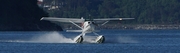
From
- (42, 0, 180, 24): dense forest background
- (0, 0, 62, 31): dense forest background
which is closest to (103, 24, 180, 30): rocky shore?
(42, 0, 180, 24): dense forest background

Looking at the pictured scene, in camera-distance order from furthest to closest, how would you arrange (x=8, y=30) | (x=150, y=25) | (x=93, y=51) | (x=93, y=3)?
(x=93, y=3), (x=150, y=25), (x=8, y=30), (x=93, y=51)

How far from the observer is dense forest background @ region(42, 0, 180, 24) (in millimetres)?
168875

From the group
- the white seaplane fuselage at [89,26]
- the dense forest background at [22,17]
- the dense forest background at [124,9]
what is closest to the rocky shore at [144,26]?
the dense forest background at [124,9]

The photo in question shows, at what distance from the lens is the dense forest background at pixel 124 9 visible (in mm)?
168875

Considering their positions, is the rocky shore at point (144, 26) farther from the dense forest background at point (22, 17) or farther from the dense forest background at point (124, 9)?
the dense forest background at point (22, 17)

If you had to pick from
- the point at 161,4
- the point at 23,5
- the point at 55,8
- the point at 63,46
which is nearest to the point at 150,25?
the point at 161,4

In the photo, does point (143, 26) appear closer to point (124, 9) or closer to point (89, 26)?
point (124, 9)

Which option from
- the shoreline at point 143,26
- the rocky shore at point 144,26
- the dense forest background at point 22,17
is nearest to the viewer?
the dense forest background at point 22,17

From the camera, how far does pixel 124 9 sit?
173625 mm

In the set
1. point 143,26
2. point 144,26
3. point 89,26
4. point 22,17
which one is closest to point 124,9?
point 144,26

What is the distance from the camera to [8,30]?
122 meters

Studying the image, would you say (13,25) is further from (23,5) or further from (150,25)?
(150,25)

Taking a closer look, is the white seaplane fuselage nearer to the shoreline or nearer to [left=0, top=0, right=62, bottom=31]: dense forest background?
[left=0, top=0, right=62, bottom=31]: dense forest background

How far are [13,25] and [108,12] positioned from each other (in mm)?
51068
